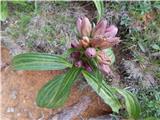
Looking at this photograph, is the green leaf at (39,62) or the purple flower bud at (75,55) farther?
the green leaf at (39,62)

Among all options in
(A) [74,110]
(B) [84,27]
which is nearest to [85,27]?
(B) [84,27]

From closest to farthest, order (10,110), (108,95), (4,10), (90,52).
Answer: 1. (90,52)
2. (108,95)
3. (10,110)
4. (4,10)

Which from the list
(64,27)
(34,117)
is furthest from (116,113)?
(64,27)

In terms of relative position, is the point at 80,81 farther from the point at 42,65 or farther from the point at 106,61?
the point at 106,61

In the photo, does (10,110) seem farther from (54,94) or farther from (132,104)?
(132,104)

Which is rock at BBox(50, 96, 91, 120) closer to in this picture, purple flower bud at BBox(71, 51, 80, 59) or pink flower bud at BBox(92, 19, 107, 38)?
purple flower bud at BBox(71, 51, 80, 59)

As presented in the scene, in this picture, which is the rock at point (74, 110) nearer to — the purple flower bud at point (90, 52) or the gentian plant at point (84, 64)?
the gentian plant at point (84, 64)

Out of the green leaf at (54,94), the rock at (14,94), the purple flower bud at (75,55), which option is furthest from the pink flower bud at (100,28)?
the rock at (14,94)
